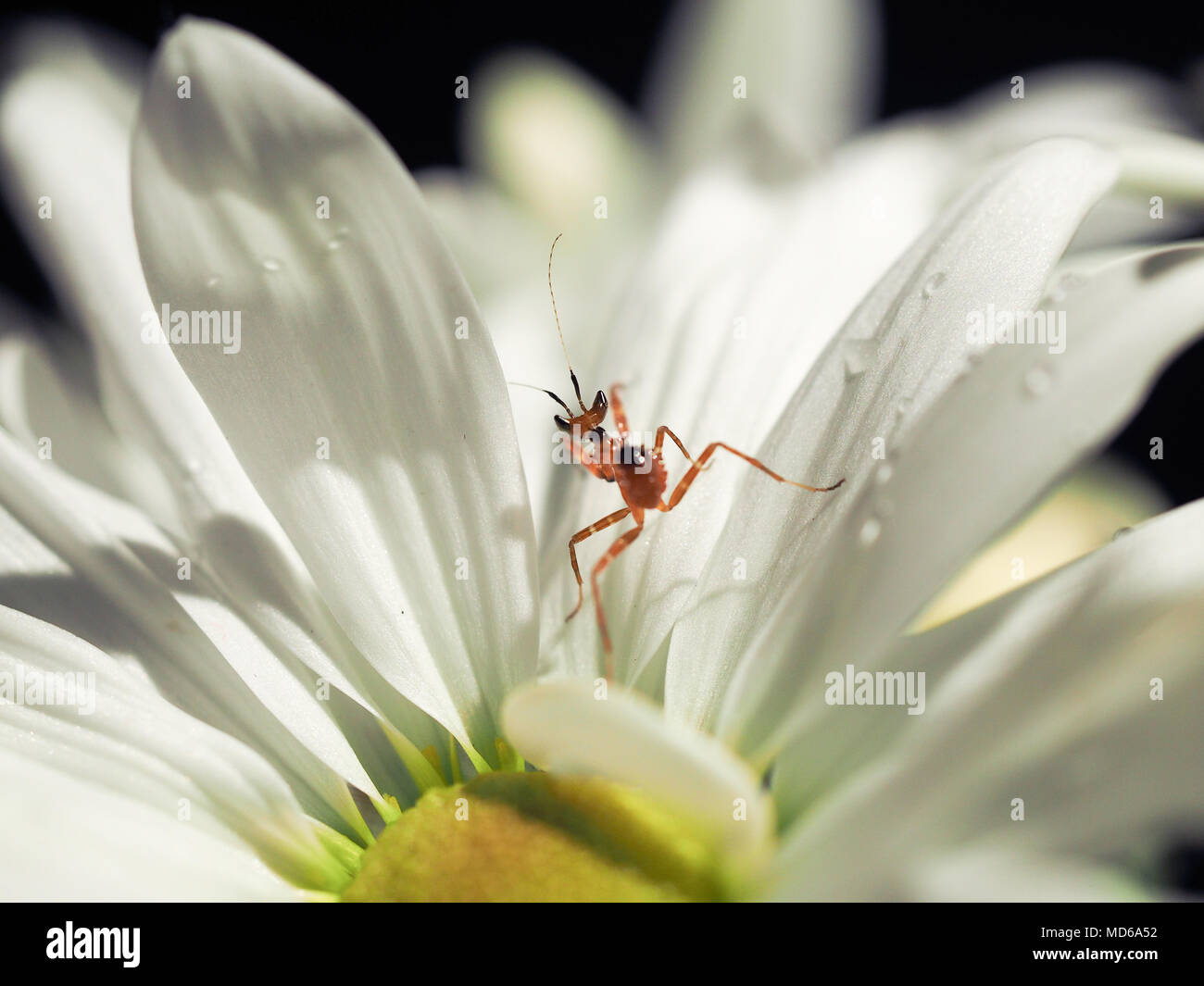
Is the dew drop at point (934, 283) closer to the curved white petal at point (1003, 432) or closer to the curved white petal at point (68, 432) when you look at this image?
the curved white petal at point (1003, 432)

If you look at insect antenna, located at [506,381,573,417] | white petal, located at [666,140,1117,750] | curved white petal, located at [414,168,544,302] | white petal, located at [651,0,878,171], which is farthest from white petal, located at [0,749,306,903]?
white petal, located at [651,0,878,171]

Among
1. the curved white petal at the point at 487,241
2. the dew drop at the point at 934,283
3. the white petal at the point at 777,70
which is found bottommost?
the dew drop at the point at 934,283

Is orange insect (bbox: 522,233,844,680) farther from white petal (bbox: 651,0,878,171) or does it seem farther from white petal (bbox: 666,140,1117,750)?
white petal (bbox: 651,0,878,171)

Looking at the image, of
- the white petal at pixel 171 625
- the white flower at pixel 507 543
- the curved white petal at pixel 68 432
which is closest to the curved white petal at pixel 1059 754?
the white flower at pixel 507 543

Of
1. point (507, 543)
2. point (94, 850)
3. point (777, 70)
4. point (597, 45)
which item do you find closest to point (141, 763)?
point (94, 850)

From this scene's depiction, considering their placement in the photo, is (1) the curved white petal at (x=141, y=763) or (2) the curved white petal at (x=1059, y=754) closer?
(2) the curved white petal at (x=1059, y=754)

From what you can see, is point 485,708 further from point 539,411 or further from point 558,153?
point 558,153

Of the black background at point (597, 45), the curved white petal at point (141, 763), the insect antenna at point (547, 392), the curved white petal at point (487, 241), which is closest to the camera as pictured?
the curved white petal at point (141, 763)
